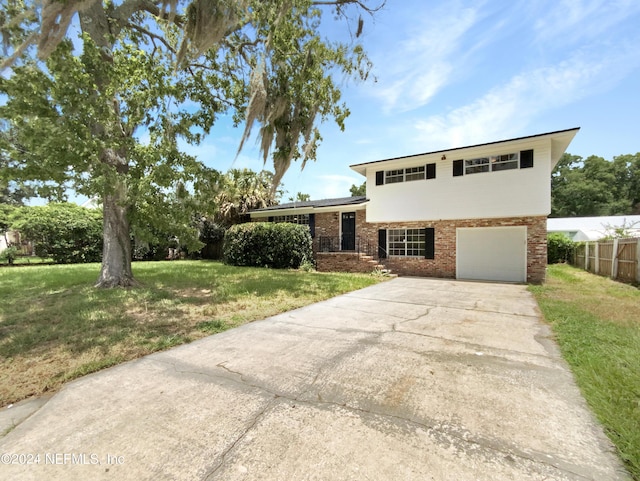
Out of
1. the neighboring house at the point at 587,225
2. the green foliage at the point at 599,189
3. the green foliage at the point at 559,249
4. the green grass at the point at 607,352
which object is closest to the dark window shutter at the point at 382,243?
the green grass at the point at 607,352

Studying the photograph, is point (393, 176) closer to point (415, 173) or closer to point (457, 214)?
point (415, 173)

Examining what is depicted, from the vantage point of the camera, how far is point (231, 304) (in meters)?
6.77

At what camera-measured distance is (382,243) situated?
14.4 metres

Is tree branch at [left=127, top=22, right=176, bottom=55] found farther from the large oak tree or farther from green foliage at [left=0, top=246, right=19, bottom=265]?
green foliage at [left=0, top=246, right=19, bottom=265]

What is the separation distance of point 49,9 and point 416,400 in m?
7.91

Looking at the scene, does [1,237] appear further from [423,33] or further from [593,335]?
[593,335]

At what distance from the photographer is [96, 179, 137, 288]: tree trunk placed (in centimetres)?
842

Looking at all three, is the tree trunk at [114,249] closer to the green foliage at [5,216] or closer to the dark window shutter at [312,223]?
the dark window shutter at [312,223]

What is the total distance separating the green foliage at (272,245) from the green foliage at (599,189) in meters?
40.3

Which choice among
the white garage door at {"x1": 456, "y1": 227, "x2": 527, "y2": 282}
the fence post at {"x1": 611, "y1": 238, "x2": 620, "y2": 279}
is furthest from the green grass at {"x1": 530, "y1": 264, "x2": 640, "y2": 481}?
the white garage door at {"x1": 456, "y1": 227, "x2": 527, "y2": 282}

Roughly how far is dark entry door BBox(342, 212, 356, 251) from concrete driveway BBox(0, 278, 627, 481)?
36.7 ft

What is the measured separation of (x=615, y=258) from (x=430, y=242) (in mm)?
6506

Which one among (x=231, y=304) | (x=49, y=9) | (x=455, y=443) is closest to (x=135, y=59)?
(x=49, y=9)

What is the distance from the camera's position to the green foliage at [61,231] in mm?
15531
